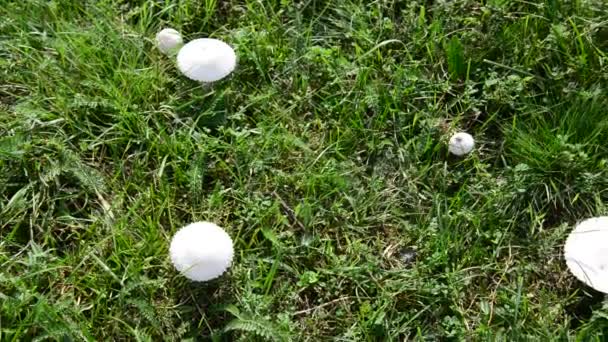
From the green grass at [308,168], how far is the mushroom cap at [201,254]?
0.43 feet

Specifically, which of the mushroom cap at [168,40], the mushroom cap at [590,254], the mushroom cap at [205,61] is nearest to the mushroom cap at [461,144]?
the mushroom cap at [590,254]

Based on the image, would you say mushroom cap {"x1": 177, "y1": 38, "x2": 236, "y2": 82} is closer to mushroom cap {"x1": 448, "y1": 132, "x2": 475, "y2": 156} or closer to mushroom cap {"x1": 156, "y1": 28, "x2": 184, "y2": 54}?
mushroom cap {"x1": 156, "y1": 28, "x2": 184, "y2": 54}

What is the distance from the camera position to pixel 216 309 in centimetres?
271

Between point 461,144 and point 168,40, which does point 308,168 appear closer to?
point 461,144

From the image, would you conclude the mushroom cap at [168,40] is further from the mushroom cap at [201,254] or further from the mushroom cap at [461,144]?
the mushroom cap at [461,144]

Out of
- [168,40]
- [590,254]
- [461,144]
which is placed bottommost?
[590,254]

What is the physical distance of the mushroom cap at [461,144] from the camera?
116 inches

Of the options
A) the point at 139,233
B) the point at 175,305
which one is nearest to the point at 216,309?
the point at 175,305

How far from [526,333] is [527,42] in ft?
4.12

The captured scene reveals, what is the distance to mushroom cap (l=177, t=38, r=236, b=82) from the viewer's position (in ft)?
9.80

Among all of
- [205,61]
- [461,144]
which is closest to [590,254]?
[461,144]

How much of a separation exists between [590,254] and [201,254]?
4.67ft

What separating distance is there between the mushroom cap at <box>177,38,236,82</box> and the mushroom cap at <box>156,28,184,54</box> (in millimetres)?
101

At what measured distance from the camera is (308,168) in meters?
2.96
